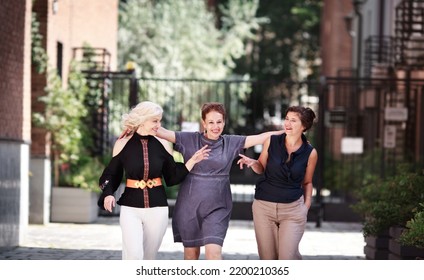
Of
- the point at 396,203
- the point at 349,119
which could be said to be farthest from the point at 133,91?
the point at 349,119

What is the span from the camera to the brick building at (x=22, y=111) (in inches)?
503

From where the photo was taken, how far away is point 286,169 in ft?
26.1

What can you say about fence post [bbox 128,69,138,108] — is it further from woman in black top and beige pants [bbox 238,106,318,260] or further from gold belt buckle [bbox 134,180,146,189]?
gold belt buckle [bbox 134,180,146,189]

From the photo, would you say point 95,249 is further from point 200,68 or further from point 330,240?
point 200,68

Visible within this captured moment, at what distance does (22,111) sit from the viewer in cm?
1379

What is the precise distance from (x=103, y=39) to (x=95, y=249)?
10.1 m

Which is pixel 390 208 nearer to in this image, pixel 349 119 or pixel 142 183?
pixel 142 183

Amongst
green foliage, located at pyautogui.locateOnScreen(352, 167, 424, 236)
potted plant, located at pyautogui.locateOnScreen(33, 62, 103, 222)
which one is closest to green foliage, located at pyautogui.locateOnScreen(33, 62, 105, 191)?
potted plant, located at pyautogui.locateOnScreen(33, 62, 103, 222)

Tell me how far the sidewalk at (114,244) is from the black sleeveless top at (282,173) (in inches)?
169

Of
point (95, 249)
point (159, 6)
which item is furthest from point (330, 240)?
point (159, 6)

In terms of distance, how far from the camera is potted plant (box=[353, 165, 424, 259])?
10.9 m

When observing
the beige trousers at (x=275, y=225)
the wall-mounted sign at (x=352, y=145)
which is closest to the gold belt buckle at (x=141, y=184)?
the beige trousers at (x=275, y=225)

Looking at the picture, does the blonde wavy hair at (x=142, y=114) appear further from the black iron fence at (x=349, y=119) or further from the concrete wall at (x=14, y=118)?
the black iron fence at (x=349, y=119)

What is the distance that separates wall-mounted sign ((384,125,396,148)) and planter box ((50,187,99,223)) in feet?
18.8
